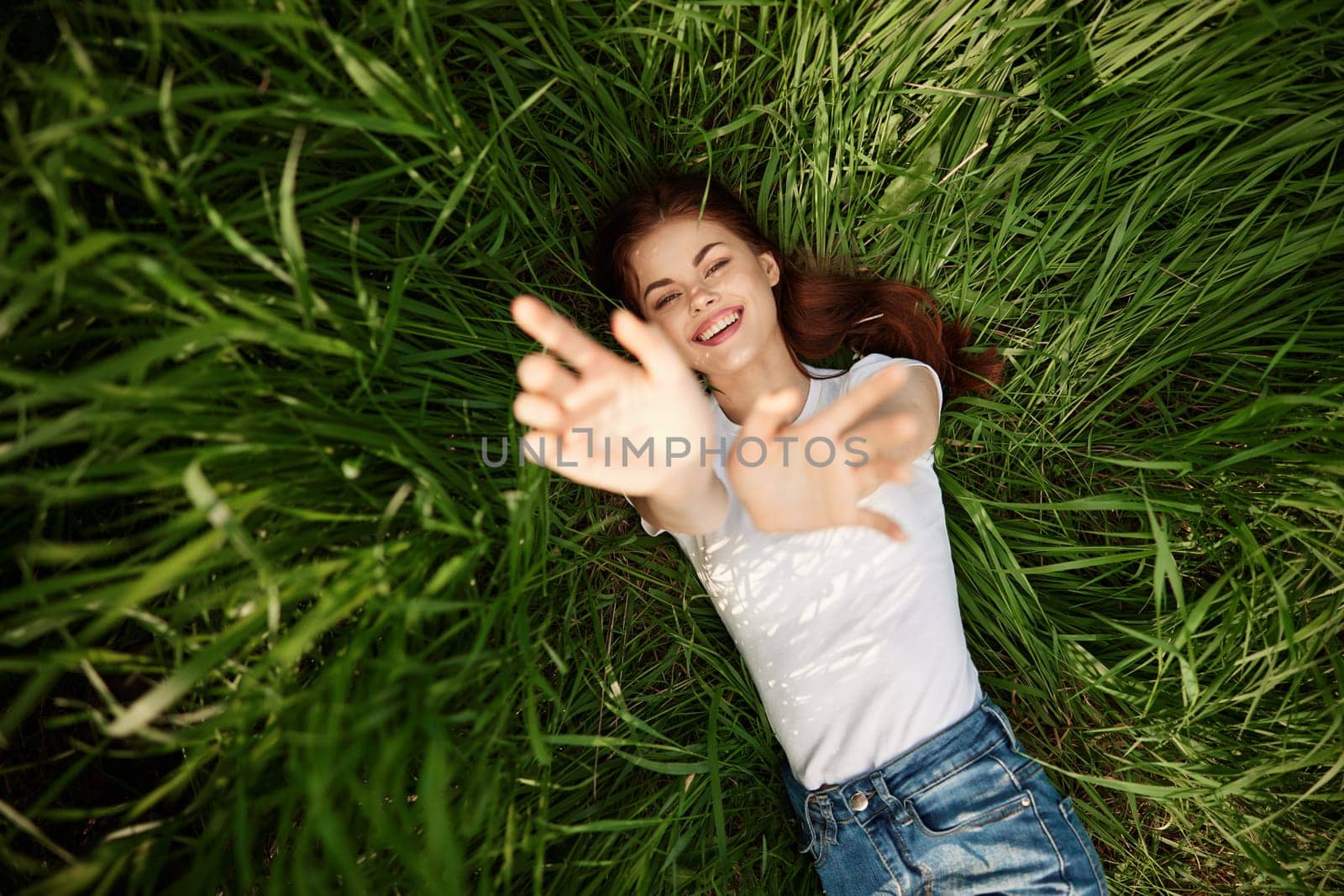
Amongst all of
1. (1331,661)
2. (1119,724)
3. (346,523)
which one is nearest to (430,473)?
(346,523)

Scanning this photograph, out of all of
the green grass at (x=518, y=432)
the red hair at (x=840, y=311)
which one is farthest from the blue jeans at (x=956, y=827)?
the red hair at (x=840, y=311)

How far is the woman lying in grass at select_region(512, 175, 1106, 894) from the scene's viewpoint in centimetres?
131

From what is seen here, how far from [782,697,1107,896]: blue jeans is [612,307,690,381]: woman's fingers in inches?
42.1

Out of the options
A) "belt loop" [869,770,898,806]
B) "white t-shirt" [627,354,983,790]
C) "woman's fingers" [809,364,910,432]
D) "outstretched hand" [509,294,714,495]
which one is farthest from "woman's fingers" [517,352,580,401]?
"belt loop" [869,770,898,806]

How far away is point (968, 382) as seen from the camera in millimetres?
1808

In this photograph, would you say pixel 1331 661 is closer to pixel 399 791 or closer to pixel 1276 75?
pixel 1276 75

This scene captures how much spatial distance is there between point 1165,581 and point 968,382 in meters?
0.76

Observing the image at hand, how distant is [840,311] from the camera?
1816 mm

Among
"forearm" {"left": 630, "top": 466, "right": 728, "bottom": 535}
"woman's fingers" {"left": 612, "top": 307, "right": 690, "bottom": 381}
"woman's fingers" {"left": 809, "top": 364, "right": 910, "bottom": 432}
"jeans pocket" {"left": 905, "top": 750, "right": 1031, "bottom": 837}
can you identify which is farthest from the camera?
"jeans pocket" {"left": 905, "top": 750, "right": 1031, "bottom": 837}

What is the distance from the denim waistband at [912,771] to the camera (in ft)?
4.73

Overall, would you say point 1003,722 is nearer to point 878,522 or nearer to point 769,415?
point 878,522

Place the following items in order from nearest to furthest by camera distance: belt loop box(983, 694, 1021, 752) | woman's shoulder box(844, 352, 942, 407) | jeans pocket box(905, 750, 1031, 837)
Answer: jeans pocket box(905, 750, 1031, 837) → belt loop box(983, 694, 1021, 752) → woman's shoulder box(844, 352, 942, 407)

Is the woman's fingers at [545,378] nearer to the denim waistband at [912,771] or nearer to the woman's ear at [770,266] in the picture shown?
the woman's ear at [770,266]

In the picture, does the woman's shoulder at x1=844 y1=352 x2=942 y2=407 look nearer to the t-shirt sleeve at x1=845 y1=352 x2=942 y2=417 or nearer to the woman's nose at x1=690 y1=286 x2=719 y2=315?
the t-shirt sleeve at x1=845 y1=352 x2=942 y2=417
